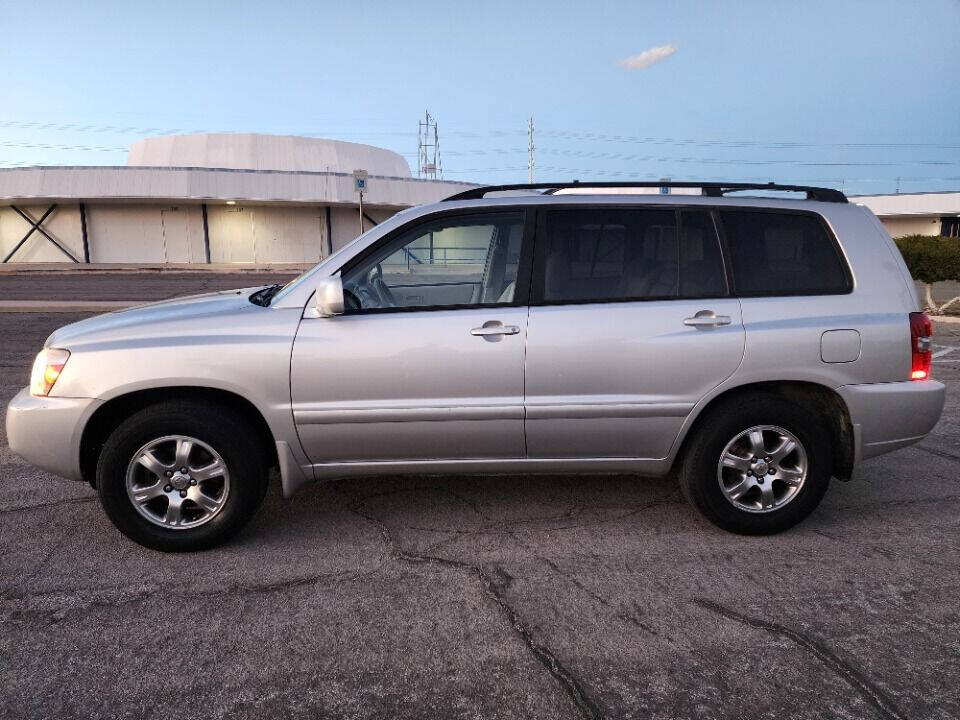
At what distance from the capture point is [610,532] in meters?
3.84

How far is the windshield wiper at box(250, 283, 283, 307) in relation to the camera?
3885 mm

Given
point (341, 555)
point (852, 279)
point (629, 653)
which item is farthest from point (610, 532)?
point (852, 279)

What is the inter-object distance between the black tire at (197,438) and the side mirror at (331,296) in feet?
2.52

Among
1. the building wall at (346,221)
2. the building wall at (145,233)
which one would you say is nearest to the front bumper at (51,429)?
the building wall at (346,221)

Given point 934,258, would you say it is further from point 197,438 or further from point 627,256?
point 197,438

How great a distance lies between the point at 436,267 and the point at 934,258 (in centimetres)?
1335

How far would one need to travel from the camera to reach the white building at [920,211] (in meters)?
45.4

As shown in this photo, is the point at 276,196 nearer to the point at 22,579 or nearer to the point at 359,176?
the point at 359,176

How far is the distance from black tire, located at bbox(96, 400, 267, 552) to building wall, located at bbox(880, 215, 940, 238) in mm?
53422

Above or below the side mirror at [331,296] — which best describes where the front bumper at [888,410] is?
below

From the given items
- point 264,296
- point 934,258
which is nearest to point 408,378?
point 264,296

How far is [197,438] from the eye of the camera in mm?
3475

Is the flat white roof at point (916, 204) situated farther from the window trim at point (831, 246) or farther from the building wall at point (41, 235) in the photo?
the window trim at point (831, 246)

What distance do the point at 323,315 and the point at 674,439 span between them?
6.55 ft
